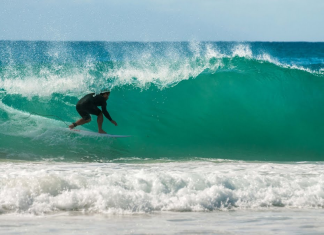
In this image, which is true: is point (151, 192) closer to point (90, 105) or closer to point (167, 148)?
point (90, 105)

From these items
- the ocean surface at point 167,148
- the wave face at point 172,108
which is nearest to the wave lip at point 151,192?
the ocean surface at point 167,148

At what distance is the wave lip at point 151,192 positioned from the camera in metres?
5.50

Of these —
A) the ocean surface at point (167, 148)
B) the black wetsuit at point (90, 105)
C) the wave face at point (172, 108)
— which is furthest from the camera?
the wave face at point (172, 108)

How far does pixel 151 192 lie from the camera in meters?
5.91

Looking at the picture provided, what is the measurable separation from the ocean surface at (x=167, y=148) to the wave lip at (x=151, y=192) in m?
0.01

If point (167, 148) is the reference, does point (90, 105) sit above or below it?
above

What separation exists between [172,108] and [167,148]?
1814 millimetres

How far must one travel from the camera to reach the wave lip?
5496 mm

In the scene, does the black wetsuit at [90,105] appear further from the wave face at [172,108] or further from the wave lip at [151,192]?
the wave lip at [151,192]

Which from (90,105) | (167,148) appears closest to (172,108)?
(167,148)

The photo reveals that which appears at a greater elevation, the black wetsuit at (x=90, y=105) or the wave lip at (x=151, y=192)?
the black wetsuit at (x=90, y=105)

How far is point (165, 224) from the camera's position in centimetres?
488

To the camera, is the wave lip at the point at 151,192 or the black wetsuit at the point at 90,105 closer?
the wave lip at the point at 151,192

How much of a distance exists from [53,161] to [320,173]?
14.1ft
